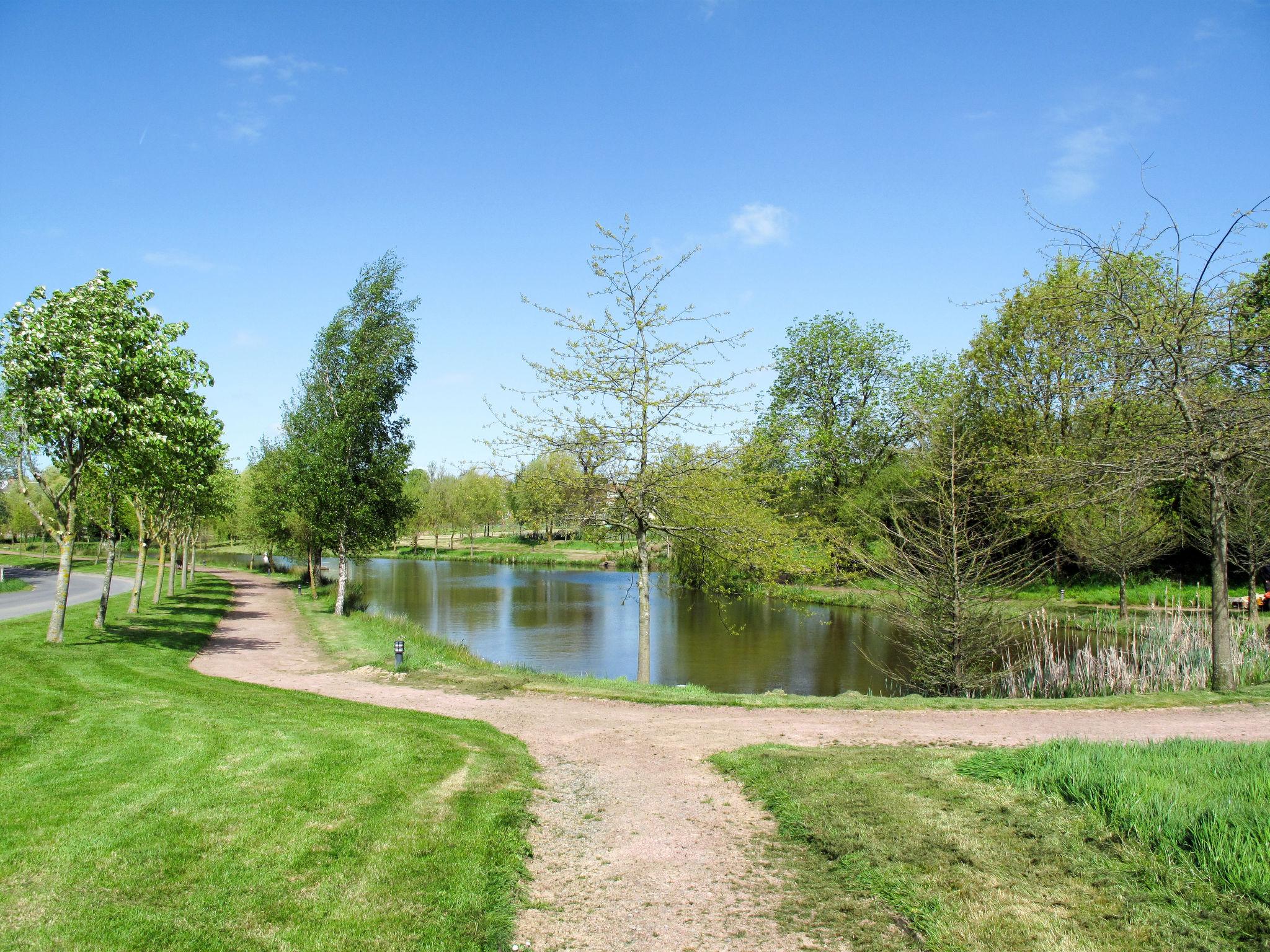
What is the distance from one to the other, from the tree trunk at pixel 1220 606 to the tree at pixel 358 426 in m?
23.7

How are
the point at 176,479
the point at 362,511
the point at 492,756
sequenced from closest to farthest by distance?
1. the point at 492,756
2. the point at 176,479
3. the point at 362,511

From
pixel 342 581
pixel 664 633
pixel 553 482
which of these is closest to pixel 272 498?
pixel 342 581

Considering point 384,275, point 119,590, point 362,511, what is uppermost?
point 384,275

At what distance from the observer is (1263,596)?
30.2 m

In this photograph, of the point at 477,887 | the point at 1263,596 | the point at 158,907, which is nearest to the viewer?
the point at 158,907

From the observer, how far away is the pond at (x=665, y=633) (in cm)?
2141

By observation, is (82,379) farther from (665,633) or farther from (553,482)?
(665,633)

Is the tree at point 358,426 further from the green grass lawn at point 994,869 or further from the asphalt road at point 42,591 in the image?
the green grass lawn at point 994,869

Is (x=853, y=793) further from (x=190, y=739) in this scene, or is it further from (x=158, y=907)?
(x=190, y=739)

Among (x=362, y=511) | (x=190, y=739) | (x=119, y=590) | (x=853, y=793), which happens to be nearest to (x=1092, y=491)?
(x=853, y=793)

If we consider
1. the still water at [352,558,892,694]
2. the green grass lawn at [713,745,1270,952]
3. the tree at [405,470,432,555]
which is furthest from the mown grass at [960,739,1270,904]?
the tree at [405,470,432,555]

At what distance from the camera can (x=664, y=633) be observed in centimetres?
2903

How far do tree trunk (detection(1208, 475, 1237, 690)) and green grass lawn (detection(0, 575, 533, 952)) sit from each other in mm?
11796

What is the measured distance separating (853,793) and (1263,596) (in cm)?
3186
